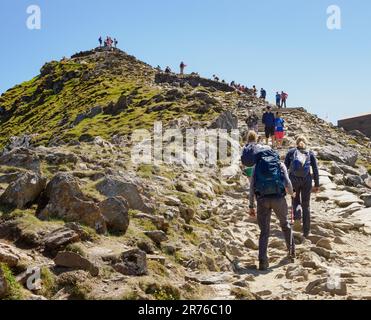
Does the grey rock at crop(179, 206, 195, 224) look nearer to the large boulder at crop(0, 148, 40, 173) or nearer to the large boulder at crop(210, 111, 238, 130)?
the large boulder at crop(0, 148, 40, 173)

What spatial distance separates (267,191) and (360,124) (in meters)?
53.9

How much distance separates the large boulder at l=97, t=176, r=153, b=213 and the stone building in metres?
53.2

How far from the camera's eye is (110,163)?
54.0 ft

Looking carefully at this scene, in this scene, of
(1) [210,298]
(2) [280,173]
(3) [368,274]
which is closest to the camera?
(1) [210,298]

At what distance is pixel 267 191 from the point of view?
10.8 meters

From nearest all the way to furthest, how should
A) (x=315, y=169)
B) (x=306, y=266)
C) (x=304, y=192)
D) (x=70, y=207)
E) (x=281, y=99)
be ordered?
(x=70, y=207) → (x=306, y=266) → (x=304, y=192) → (x=315, y=169) → (x=281, y=99)

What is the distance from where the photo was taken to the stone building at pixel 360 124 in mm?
60500

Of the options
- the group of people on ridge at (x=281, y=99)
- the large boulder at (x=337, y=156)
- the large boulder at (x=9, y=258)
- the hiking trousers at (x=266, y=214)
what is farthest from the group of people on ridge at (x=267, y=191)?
the group of people on ridge at (x=281, y=99)

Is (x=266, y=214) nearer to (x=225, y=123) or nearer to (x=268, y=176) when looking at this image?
(x=268, y=176)

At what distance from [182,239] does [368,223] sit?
714 centimetres

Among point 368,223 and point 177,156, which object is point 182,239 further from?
point 177,156

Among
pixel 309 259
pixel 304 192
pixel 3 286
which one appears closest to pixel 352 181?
pixel 304 192

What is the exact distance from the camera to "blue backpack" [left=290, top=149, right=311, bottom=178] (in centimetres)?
1341
